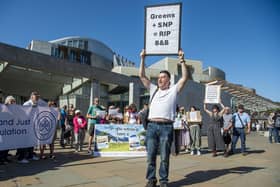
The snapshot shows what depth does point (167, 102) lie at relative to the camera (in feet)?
14.0

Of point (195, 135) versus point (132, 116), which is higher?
point (132, 116)

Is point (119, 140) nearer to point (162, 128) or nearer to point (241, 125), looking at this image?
point (162, 128)

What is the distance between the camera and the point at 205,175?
5570 millimetres

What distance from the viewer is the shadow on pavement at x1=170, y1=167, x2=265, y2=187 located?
16.1 feet

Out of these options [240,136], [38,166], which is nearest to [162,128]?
[38,166]

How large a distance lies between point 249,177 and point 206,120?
48.4 feet

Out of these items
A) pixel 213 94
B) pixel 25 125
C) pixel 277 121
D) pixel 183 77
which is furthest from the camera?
pixel 277 121

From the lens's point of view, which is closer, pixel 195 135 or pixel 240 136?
pixel 195 135

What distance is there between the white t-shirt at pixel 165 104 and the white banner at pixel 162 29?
0.92 m

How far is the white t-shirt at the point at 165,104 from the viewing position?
14.0ft

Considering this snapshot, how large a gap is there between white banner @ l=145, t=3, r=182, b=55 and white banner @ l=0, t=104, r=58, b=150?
3.65 m

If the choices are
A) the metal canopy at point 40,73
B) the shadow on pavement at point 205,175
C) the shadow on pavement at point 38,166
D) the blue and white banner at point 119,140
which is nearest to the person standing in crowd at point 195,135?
the blue and white banner at point 119,140

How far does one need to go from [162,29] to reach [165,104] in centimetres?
161

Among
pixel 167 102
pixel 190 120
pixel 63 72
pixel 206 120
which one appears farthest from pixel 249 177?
pixel 63 72
